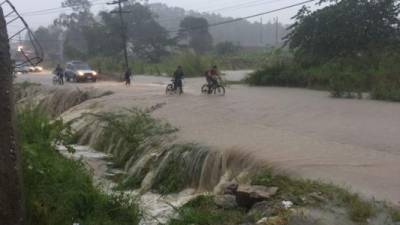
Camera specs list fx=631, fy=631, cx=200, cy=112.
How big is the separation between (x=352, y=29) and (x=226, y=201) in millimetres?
26818

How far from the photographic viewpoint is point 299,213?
26.5 ft

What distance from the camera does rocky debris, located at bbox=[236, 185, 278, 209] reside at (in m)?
8.86

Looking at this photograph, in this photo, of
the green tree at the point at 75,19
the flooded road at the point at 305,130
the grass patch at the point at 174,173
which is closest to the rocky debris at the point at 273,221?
the flooded road at the point at 305,130

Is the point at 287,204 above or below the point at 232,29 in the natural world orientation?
below

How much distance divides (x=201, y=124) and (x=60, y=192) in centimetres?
1015

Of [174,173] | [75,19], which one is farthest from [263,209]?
[75,19]

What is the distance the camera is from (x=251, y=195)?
8.90 meters

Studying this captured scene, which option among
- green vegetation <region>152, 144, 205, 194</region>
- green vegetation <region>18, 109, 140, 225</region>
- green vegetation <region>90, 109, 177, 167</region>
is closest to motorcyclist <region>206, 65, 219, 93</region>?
green vegetation <region>90, 109, 177, 167</region>

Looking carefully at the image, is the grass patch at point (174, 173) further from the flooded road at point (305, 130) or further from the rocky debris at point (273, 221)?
the rocky debris at point (273, 221)

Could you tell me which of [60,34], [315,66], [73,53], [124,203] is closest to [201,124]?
[124,203]

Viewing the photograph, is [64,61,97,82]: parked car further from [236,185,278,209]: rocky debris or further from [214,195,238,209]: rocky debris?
[236,185,278,209]: rocky debris

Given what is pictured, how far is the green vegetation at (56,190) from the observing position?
25.4 feet

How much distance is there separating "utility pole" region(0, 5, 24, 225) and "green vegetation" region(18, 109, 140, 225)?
1288 mm

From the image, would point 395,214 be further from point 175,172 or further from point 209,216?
point 175,172
